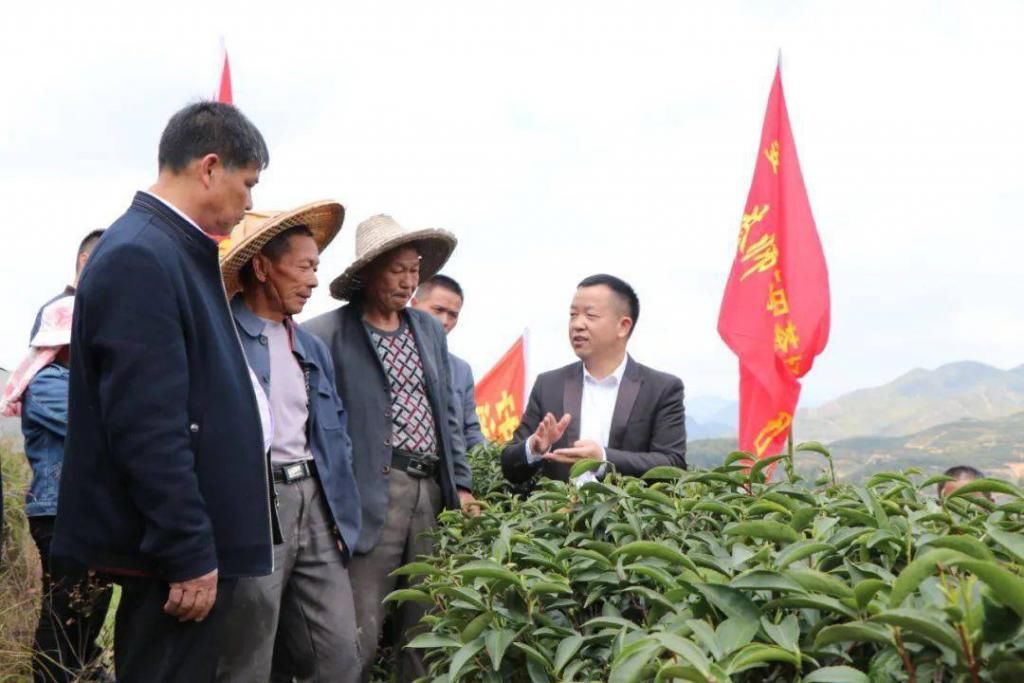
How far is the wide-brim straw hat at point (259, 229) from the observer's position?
318 centimetres

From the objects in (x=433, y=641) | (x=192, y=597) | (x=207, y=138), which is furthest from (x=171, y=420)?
(x=433, y=641)

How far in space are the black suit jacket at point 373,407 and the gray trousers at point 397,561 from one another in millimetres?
55

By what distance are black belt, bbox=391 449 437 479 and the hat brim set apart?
25.7 inches

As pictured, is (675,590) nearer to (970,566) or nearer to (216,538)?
(970,566)

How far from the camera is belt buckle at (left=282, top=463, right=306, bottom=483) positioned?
3.12 meters

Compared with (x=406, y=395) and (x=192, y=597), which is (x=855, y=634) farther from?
(x=406, y=395)

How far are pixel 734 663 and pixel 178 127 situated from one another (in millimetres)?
1869

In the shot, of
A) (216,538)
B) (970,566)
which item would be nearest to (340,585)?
(216,538)

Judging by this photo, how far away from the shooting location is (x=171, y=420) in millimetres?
2240

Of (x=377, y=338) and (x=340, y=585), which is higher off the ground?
(x=377, y=338)

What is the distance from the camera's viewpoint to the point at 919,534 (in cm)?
163

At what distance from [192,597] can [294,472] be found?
0.86 metres

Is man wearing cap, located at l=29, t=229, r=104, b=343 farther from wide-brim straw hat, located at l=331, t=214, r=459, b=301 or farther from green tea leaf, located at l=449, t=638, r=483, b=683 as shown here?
green tea leaf, located at l=449, t=638, r=483, b=683

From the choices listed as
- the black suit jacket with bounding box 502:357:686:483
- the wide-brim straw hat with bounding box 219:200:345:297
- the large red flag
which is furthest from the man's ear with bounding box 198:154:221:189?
the large red flag
